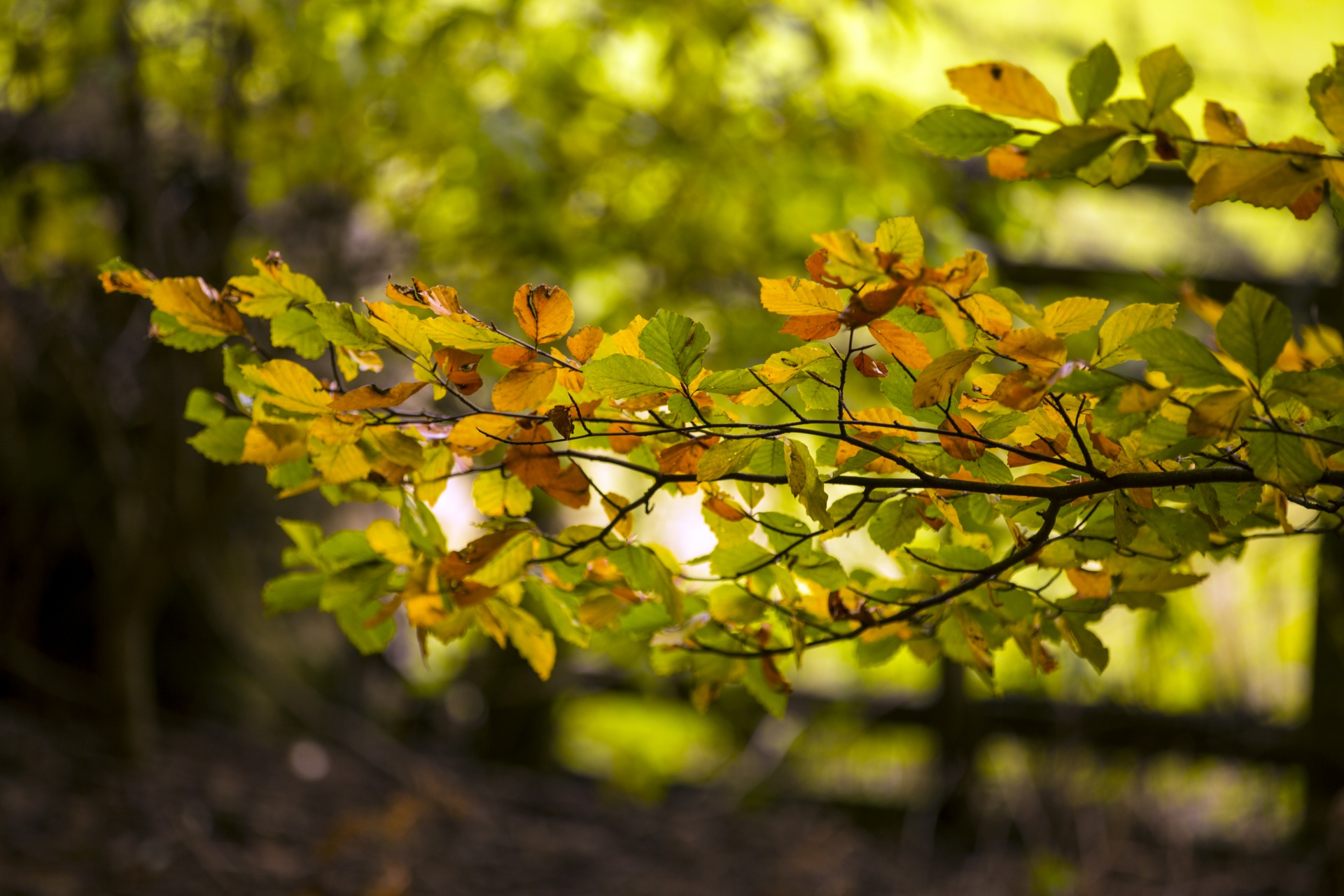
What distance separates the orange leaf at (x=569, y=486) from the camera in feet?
2.32

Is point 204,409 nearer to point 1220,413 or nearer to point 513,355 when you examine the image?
point 513,355

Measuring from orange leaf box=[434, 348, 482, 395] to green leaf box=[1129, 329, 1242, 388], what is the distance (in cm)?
43

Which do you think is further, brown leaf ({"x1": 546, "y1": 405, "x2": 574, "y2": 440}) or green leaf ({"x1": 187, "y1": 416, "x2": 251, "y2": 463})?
green leaf ({"x1": 187, "y1": 416, "x2": 251, "y2": 463})

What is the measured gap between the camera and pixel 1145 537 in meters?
0.78

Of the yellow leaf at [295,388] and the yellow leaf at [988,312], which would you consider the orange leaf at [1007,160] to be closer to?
the yellow leaf at [988,312]

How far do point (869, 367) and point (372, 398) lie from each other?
0.34m

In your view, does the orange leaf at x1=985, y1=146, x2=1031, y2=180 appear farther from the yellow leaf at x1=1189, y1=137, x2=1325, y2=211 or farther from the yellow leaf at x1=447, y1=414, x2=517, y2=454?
the yellow leaf at x1=447, y1=414, x2=517, y2=454

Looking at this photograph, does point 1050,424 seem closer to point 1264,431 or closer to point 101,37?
point 1264,431

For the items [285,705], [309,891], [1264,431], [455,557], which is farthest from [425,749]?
[1264,431]

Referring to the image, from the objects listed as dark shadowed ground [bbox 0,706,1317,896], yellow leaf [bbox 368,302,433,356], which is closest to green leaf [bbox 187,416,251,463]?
yellow leaf [bbox 368,302,433,356]

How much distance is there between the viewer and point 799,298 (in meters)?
0.61

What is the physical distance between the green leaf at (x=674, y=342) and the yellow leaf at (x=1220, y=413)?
29 centimetres

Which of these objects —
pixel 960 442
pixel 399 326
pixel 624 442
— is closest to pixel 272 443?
pixel 399 326

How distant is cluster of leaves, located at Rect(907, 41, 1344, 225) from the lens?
52 centimetres
